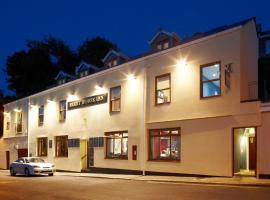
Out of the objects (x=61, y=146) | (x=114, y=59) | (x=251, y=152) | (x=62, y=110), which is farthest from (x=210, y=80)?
(x=61, y=146)

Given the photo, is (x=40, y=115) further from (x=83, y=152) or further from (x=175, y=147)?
(x=175, y=147)

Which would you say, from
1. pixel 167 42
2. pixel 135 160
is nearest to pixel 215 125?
pixel 135 160

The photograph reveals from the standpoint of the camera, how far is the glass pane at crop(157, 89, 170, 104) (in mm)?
24808

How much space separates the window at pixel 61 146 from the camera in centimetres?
3435

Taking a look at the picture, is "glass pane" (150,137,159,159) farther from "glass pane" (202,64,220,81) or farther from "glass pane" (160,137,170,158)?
"glass pane" (202,64,220,81)

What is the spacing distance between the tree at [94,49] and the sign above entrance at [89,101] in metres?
25.9

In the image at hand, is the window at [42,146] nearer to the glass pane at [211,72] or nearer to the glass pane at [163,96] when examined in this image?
the glass pane at [163,96]

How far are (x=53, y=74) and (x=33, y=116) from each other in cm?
2174

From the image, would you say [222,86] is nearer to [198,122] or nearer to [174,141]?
[198,122]

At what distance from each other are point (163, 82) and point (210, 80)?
365 cm

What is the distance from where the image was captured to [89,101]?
3155 cm

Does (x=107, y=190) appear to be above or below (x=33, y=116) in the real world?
below

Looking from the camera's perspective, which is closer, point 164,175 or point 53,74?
point 164,175

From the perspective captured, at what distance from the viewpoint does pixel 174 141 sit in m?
24.0
